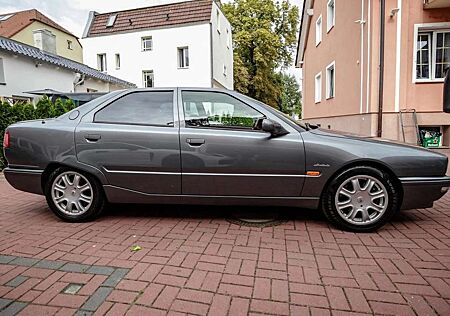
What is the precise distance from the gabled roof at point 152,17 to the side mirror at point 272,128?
2124 cm

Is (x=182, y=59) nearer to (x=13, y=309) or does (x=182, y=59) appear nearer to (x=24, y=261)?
(x=24, y=261)

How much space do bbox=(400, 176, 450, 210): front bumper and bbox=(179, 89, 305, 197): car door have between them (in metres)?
1.07

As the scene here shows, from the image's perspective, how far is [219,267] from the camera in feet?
8.48

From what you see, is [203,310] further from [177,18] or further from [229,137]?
[177,18]

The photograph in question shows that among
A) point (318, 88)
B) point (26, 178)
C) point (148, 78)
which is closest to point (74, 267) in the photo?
point (26, 178)

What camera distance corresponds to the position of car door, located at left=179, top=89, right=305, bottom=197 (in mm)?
3379

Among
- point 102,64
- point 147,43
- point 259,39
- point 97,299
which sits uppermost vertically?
point 259,39

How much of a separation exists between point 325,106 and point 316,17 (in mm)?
4964

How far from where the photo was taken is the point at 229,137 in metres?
3.44

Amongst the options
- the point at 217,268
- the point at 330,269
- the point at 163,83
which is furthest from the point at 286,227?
the point at 163,83

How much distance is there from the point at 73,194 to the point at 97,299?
1854mm

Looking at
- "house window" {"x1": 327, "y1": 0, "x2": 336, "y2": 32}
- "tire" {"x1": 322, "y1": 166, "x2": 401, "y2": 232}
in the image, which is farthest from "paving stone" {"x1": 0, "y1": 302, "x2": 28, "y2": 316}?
"house window" {"x1": 327, "y1": 0, "x2": 336, "y2": 32}

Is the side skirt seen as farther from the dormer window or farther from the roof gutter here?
the dormer window

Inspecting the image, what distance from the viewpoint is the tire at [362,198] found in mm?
3301
